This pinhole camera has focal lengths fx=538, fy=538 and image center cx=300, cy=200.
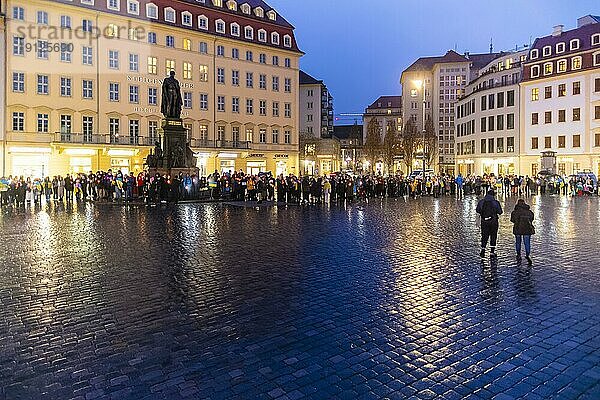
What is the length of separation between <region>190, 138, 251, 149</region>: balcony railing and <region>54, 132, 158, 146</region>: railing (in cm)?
559

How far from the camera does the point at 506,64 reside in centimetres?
7838

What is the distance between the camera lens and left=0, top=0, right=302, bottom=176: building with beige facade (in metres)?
52.4

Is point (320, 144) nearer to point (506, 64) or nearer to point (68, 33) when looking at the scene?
point (506, 64)

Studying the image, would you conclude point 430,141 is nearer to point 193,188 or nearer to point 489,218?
point 193,188

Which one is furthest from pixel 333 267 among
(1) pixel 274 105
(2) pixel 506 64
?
(2) pixel 506 64

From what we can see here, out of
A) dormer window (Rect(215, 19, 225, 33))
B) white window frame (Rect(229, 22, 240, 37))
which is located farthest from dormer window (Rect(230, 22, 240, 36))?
dormer window (Rect(215, 19, 225, 33))

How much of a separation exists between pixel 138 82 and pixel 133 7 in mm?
8101

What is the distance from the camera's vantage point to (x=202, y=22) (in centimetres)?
6481

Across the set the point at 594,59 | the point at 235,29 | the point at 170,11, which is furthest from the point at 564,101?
the point at 170,11

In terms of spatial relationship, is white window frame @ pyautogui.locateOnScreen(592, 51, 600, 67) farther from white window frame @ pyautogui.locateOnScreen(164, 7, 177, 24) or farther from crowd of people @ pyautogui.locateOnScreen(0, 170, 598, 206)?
white window frame @ pyautogui.locateOnScreen(164, 7, 177, 24)

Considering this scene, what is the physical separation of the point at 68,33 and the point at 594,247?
54.0m

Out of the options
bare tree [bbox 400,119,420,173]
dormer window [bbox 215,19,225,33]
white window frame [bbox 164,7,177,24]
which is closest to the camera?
white window frame [bbox 164,7,177,24]

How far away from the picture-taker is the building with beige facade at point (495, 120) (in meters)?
74.5

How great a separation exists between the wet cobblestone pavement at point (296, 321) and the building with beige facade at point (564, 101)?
57.3 metres
